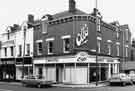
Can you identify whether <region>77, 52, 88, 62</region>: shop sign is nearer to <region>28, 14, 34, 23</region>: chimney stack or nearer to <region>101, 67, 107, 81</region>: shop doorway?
<region>101, 67, 107, 81</region>: shop doorway

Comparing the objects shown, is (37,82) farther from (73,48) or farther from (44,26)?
(44,26)

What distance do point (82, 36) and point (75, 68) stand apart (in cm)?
419

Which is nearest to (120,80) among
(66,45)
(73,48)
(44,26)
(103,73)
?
(103,73)

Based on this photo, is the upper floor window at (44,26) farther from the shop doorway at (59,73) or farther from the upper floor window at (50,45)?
the shop doorway at (59,73)

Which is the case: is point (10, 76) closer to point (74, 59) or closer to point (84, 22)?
point (74, 59)

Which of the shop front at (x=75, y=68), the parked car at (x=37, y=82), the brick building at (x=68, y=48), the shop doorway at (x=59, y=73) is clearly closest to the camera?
the parked car at (x=37, y=82)

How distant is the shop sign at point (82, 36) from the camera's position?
24950 mm

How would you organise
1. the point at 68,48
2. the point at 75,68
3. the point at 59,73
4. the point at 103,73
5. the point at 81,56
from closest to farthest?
the point at 81,56
the point at 75,68
the point at 68,48
the point at 59,73
the point at 103,73

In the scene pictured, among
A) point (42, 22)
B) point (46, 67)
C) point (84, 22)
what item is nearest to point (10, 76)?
point (46, 67)

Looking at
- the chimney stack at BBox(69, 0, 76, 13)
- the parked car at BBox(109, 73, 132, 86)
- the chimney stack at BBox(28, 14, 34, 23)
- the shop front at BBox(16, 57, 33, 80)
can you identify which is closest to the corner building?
the chimney stack at BBox(69, 0, 76, 13)

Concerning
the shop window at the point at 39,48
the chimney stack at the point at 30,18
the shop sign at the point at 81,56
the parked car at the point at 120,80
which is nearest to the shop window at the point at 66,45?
the shop sign at the point at 81,56

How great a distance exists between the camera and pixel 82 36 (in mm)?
25078

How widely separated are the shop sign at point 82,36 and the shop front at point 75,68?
1.45m

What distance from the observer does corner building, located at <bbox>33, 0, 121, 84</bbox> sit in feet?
81.9
